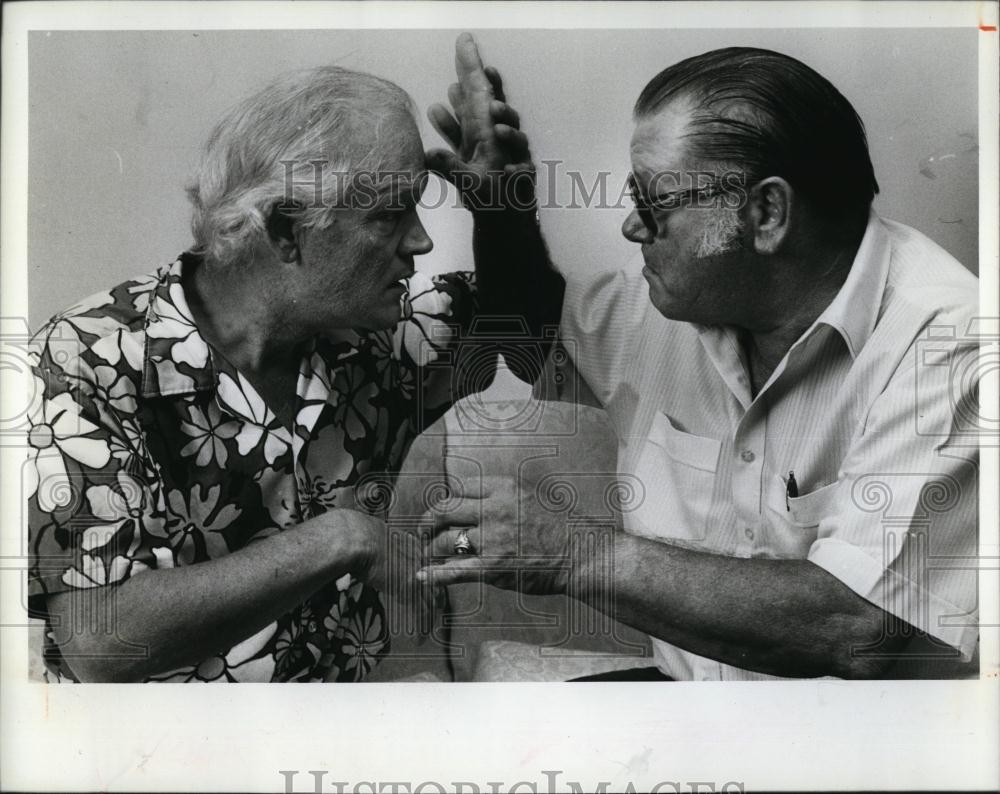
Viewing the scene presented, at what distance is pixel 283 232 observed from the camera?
90.2 inches

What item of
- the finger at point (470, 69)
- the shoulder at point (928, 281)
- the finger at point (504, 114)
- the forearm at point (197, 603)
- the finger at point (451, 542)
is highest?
the finger at point (470, 69)

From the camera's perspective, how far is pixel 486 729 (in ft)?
7.81

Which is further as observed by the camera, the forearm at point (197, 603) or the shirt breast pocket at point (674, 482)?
the shirt breast pocket at point (674, 482)

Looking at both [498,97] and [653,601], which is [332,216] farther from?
[653,601]

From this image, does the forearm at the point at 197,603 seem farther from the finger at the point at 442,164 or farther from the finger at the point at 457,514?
the finger at the point at 442,164

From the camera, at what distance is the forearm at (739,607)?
7.53 ft

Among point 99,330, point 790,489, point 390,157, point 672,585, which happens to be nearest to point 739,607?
point 672,585

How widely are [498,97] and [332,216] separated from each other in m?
0.46

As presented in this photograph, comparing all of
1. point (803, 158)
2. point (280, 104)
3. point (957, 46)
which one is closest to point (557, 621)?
point (803, 158)

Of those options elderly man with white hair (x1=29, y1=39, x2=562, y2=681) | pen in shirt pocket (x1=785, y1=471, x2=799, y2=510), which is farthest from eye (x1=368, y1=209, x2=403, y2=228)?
pen in shirt pocket (x1=785, y1=471, x2=799, y2=510)

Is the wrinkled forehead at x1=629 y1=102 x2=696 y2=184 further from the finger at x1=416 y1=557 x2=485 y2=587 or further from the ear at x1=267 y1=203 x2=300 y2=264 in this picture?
the finger at x1=416 y1=557 x2=485 y2=587

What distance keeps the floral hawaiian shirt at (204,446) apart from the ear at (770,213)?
24.9 inches

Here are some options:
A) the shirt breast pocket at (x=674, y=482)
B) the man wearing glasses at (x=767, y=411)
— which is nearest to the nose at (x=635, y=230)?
the man wearing glasses at (x=767, y=411)

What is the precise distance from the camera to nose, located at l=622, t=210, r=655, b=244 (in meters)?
2.35
